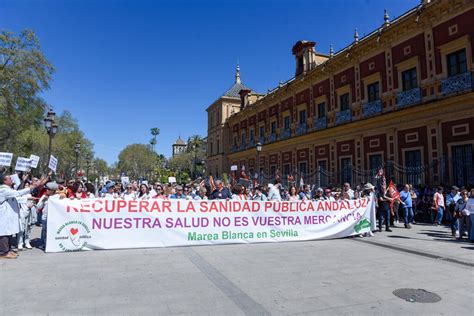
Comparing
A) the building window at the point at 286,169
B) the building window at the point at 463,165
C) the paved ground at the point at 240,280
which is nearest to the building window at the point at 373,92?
the building window at the point at 463,165

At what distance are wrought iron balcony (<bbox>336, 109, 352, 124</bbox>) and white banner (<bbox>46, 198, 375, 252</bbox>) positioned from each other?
41.0 feet

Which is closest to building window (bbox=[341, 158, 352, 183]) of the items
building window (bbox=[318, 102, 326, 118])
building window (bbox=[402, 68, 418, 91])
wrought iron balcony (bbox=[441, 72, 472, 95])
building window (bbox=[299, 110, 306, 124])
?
building window (bbox=[318, 102, 326, 118])

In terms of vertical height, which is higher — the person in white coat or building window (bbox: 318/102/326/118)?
building window (bbox: 318/102/326/118)

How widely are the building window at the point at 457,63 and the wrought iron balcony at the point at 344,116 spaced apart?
21.5 feet

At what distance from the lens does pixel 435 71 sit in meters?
16.0

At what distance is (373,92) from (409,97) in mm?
2964

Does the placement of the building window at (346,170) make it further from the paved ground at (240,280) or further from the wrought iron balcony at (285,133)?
the paved ground at (240,280)

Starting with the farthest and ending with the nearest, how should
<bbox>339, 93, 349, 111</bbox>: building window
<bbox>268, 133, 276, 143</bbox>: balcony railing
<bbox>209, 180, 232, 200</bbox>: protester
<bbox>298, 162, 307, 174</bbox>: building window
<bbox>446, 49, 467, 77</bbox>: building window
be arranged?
<bbox>268, 133, 276, 143</bbox>: balcony railing → <bbox>298, 162, 307, 174</bbox>: building window → <bbox>339, 93, 349, 111</bbox>: building window → <bbox>446, 49, 467, 77</bbox>: building window → <bbox>209, 180, 232, 200</bbox>: protester

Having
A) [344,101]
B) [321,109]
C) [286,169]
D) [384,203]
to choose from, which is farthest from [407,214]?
[286,169]

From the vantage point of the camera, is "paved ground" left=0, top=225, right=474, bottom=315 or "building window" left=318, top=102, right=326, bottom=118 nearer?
"paved ground" left=0, top=225, right=474, bottom=315

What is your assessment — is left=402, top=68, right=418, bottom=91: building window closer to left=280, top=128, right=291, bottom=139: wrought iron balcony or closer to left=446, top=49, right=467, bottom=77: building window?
left=446, top=49, right=467, bottom=77: building window

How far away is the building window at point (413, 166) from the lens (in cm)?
1628

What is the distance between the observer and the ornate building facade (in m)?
14.9

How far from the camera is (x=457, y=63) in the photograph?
1517 cm
